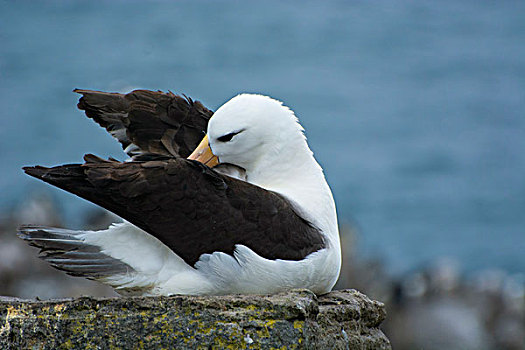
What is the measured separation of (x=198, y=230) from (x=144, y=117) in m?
1.35

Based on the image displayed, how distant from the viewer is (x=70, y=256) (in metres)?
4.96

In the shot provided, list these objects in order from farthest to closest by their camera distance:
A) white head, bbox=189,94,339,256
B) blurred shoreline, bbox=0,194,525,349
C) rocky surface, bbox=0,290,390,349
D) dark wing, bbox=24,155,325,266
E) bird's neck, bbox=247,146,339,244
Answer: blurred shoreline, bbox=0,194,525,349, white head, bbox=189,94,339,256, bird's neck, bbox=247,146,339,244, dark wing, bbox=24,155,325,266, rocky surface, bbox=0,290,390,349

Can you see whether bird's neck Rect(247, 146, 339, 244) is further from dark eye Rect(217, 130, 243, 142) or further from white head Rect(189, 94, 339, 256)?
dark eye Rect(217, 130, 243, 142)

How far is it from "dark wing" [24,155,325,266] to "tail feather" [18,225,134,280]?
1.15 ft

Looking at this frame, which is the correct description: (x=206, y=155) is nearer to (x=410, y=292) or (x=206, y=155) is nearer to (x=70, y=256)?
(x=70, y=256)

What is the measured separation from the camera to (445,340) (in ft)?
37.1

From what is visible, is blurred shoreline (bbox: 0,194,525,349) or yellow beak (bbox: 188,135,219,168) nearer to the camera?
yellow beak (bbox: 188,135,219,168)

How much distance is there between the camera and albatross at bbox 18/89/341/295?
15.4 feet

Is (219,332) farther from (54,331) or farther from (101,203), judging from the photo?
(101,203)

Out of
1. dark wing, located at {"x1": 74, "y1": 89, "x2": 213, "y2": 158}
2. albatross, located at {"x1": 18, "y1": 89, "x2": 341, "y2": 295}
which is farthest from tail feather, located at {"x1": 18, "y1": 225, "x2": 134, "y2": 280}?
dark wing, located at {"x1": 74, "y1": 89, "x2": 213, "y2": 158}

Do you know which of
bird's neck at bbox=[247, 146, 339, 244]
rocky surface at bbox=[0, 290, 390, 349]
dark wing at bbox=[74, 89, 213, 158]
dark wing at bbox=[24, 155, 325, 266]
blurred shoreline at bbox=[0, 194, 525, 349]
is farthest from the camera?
blurred shoreline at bbox=[0, 194, 525, 349]

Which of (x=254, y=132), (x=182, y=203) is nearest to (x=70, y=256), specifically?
(x=182, y=203)

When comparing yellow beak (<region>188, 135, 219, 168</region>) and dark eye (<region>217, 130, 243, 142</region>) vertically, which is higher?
dark eye (<region>217, 130, 243, 142</region>)

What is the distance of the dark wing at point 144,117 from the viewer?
5.75 m
